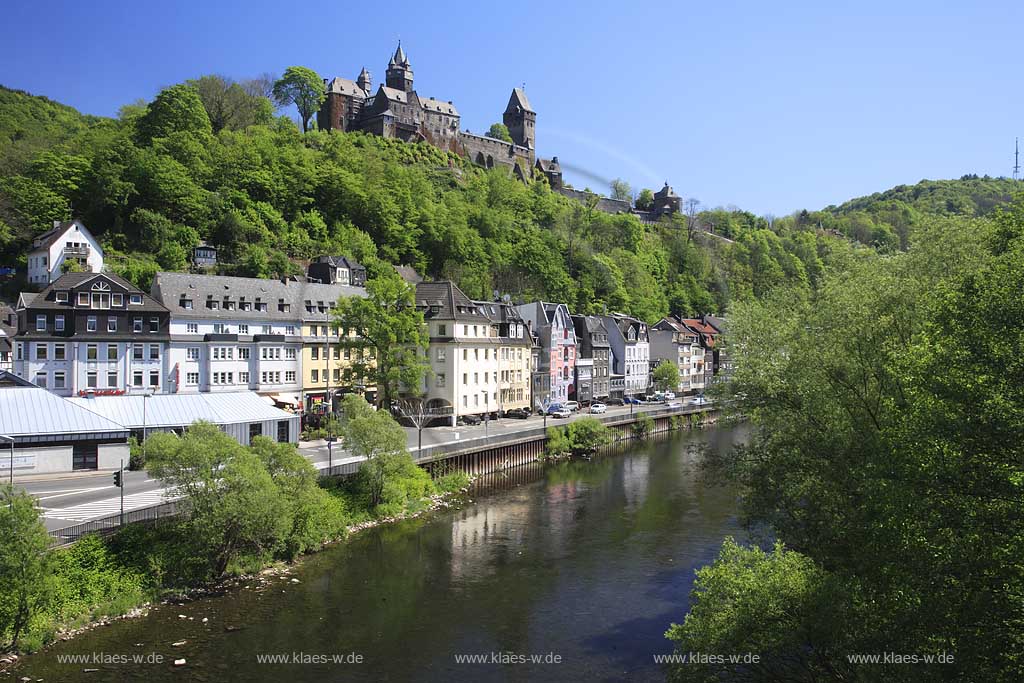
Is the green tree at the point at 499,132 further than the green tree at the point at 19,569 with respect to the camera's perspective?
Yes

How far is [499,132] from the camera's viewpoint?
162500 millimetres

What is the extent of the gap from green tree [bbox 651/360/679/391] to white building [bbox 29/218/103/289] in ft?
185

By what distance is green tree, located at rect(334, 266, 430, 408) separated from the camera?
49781mm

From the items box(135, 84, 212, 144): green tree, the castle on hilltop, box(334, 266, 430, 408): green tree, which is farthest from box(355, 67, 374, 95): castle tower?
box(334, 266, 430, 408): green tree

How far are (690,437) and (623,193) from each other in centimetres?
11350

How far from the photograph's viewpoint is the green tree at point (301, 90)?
415 feet

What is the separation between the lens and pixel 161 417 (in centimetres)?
3875

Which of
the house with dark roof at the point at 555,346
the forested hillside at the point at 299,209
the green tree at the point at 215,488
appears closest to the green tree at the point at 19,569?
the green tree at the point at 215,488

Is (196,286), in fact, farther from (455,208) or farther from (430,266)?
(455,208)

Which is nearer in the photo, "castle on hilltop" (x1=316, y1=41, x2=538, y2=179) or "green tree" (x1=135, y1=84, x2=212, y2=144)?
"green tree" (x1=135, y1=84, x2=212, y2=144)

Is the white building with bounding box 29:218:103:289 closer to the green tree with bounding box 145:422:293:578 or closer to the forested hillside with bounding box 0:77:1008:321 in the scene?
the forested hillside with bounding box 0:77:1008:321

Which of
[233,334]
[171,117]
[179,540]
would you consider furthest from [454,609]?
[171,117]

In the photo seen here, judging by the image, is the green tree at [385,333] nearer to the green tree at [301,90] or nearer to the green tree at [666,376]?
the green tree at [666,376]

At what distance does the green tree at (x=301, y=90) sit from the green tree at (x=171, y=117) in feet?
125
